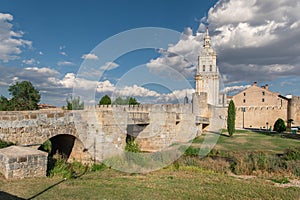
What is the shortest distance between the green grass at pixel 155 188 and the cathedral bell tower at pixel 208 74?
27.4 m

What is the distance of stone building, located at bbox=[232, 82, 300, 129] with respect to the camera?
31047 mm

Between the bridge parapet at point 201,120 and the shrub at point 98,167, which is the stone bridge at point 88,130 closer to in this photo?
the shrub at point 98,167

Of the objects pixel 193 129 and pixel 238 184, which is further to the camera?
pixel 193 129

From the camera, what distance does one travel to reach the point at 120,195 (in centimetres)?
506

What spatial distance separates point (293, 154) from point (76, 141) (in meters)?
10.00

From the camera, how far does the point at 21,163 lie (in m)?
5.43

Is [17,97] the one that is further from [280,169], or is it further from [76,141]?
[280,169]

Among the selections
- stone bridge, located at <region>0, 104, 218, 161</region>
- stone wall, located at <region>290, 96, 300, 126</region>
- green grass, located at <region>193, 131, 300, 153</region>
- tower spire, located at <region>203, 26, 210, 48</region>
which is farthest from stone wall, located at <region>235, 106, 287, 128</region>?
Result: stone bridge, located at <region>0, 104, 218, 161</region>

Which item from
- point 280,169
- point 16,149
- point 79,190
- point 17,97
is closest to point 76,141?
point 16,149

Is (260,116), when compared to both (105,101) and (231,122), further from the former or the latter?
(105,101)

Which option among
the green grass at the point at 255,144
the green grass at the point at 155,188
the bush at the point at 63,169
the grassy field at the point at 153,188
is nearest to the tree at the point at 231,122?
the green grass at the point at 255,144

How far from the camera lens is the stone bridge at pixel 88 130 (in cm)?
715

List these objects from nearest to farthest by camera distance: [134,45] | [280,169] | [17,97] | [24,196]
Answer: [24,196], [280,169], [134,45], [17,97]

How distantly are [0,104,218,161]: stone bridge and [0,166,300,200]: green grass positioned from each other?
2180mm
